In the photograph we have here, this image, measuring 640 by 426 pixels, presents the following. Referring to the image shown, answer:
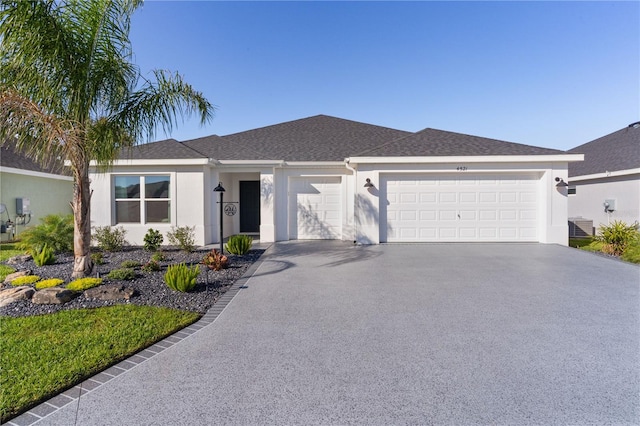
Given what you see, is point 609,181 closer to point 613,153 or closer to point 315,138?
point 613,153

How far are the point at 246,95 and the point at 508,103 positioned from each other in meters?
12.6

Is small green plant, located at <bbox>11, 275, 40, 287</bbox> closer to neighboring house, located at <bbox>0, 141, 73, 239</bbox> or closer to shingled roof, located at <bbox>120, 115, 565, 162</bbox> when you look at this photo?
shingled roof, located at <bbox>120, 115, 565, 162</bbox>

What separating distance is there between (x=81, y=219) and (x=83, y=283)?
139 centimetres

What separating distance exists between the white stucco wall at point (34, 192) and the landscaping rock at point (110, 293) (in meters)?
10.1

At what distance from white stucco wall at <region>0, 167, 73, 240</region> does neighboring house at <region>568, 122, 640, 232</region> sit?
2206 cm

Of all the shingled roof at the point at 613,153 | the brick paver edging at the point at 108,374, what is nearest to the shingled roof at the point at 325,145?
the shingled roof at the point at 613,153

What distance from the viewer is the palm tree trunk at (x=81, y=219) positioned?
19.6ft

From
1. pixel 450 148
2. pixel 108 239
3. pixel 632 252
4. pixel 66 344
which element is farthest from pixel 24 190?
pixel 632 252

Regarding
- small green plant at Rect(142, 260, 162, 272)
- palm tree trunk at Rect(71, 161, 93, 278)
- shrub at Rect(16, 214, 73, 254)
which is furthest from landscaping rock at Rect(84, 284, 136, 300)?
shrub at Rect(16, 214, 73, 254)

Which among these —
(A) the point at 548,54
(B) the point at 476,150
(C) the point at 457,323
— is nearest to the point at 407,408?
(C) the point at 457,323

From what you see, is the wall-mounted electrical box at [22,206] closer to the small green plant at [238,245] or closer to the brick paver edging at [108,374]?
the small green plant at [238,245]

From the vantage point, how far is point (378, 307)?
4.71m

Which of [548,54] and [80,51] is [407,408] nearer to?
[80,51]

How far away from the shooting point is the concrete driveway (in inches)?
94.7
